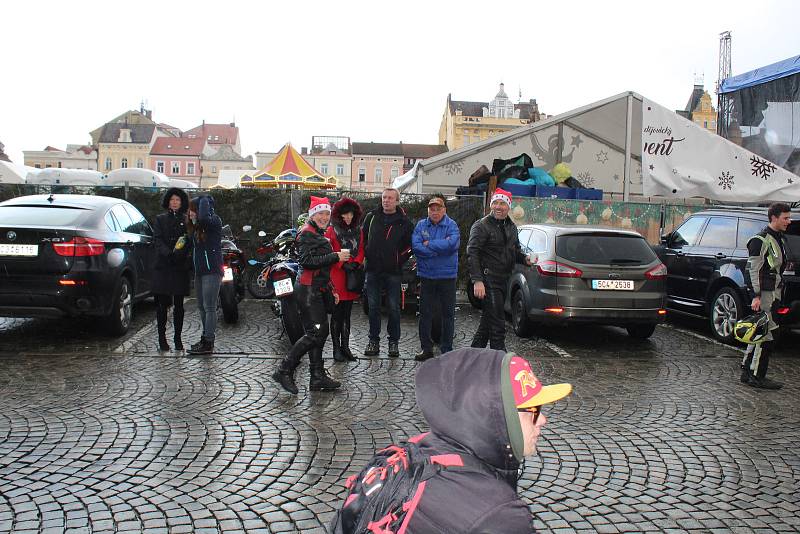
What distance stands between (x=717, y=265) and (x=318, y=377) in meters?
5.99

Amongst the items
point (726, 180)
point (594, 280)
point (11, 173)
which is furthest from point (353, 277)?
point (11, 173)

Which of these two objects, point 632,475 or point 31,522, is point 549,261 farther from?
point 31,522

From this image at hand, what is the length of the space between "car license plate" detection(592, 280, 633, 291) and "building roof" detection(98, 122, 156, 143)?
105 m

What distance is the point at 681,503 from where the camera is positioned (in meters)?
4.00

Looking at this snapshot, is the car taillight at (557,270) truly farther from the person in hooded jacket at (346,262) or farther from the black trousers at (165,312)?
the black trousers at (165,312)

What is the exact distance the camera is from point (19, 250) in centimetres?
745

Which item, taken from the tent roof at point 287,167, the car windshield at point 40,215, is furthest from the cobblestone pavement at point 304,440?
the tent roof at point 287,167

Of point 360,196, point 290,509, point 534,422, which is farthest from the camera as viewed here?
point 360,196

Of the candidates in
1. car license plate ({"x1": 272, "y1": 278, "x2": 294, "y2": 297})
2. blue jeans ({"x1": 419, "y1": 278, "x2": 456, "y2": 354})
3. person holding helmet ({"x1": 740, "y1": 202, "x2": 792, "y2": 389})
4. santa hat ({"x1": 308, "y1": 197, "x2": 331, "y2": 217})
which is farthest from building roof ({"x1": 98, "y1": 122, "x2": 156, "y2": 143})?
person holding helmet ({"x1": 740, "y1": 202, "x2": 792, "y2": 389})

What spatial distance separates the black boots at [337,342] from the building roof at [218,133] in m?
107

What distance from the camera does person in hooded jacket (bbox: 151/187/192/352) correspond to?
24.7 feet

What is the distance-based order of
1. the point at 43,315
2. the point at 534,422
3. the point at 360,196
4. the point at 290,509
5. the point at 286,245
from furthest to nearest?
the point at 360,196 → the point at 286,245 → the point at 43,315 → the point at 290,509 → the point at 534,422

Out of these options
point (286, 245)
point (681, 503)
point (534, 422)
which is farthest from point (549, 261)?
point (534, 422)

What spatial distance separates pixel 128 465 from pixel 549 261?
18.5 ft
